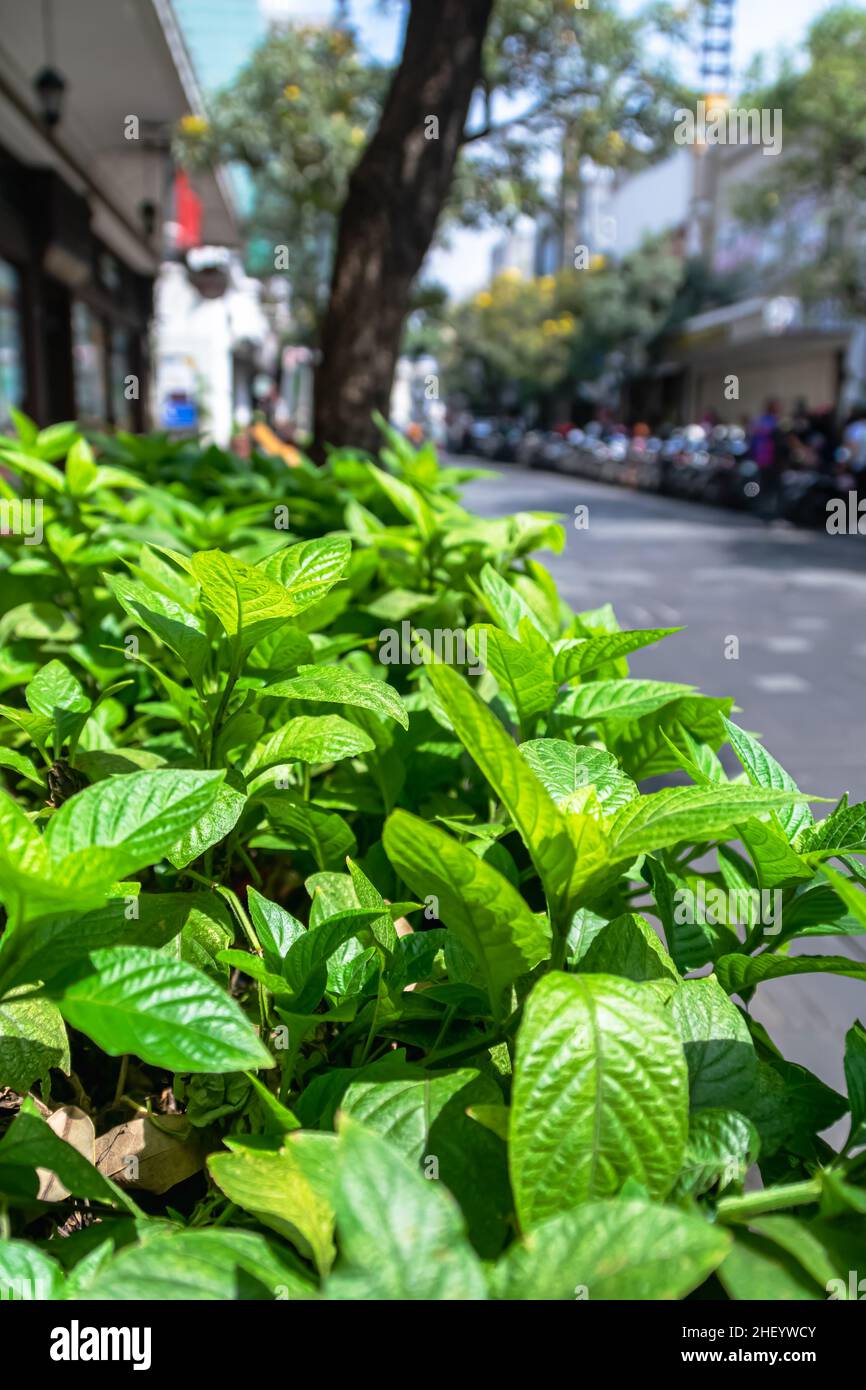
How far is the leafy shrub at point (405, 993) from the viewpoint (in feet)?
2.13

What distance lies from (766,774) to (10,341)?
1140cm

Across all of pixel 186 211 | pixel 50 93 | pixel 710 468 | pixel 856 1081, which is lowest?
pixel 856 1081

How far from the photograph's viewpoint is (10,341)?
11.2 m

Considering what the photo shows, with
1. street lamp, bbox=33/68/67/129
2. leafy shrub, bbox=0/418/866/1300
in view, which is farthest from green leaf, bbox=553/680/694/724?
street lamp, bbox=33/68/67/129

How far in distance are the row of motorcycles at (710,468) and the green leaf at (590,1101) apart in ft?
57.9

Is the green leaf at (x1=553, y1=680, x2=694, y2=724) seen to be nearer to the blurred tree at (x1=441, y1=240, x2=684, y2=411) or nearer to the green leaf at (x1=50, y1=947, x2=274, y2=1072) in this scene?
the green leaf at (x1=50, y1=947, x2=274, y2=1072)

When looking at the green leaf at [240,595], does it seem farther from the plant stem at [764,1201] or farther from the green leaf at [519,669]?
the plant stem at [764,1201]

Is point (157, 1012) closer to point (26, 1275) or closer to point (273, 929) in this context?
point (26, 1275)

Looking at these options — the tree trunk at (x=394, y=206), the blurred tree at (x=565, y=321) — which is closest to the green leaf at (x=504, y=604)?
the tree trunk at (x=394, y=206)

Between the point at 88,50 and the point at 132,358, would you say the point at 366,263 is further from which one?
the point at 132,358

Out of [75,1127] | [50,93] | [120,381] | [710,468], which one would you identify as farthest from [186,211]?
[75,1127]

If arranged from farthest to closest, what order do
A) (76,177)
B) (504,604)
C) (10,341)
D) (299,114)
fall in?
(299,114)
(76,177)
(10,341)
(504,604)

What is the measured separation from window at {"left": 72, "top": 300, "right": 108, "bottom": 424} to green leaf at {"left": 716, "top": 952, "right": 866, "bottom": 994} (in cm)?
1306
